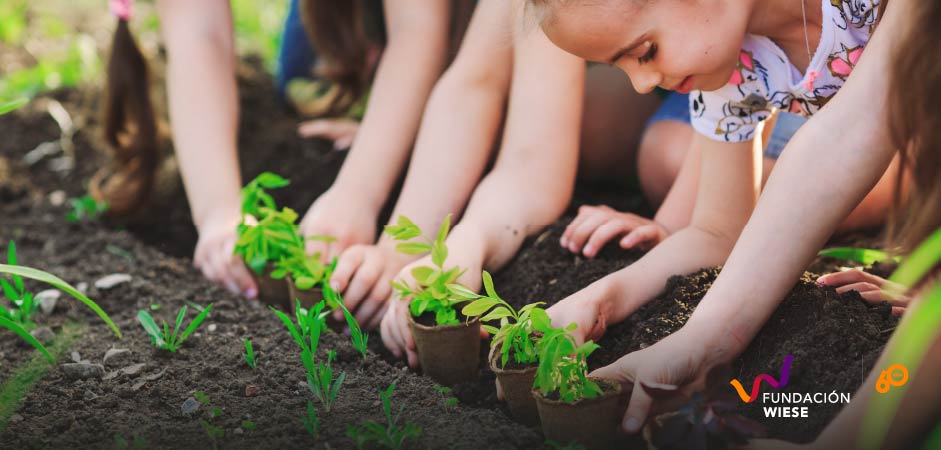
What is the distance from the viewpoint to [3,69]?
13.4ft

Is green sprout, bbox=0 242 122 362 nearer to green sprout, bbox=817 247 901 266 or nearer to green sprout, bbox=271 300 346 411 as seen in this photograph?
green sprout, bbox=271 300 346 411

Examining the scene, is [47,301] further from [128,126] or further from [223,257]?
[128,126]

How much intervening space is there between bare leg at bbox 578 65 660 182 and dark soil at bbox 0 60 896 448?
23 cm

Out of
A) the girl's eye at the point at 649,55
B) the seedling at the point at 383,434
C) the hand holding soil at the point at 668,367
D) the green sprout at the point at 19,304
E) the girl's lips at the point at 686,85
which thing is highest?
the girl's eye at the point at 649,55

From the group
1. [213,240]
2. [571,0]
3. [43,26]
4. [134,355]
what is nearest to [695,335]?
[571,0]

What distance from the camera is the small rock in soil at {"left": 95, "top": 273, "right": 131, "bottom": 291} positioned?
7.68 feet

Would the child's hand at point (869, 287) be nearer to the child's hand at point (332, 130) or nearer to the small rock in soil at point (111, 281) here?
the small rock in soil at point (111, 281)

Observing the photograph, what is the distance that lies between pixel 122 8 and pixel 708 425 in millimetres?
2286

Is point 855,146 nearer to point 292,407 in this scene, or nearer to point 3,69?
point 292,407

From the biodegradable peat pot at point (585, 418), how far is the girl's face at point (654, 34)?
0.56 m

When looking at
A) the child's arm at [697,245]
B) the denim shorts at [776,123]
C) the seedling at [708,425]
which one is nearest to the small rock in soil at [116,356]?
the child's arm at [697,245]

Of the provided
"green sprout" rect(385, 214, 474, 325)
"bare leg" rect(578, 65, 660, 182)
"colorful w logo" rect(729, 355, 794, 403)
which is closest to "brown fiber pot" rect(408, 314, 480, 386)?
"green sprout" rect(385, 214, 474, 325)

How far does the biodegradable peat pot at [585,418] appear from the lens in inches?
57.3

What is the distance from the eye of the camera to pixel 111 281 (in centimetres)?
236
